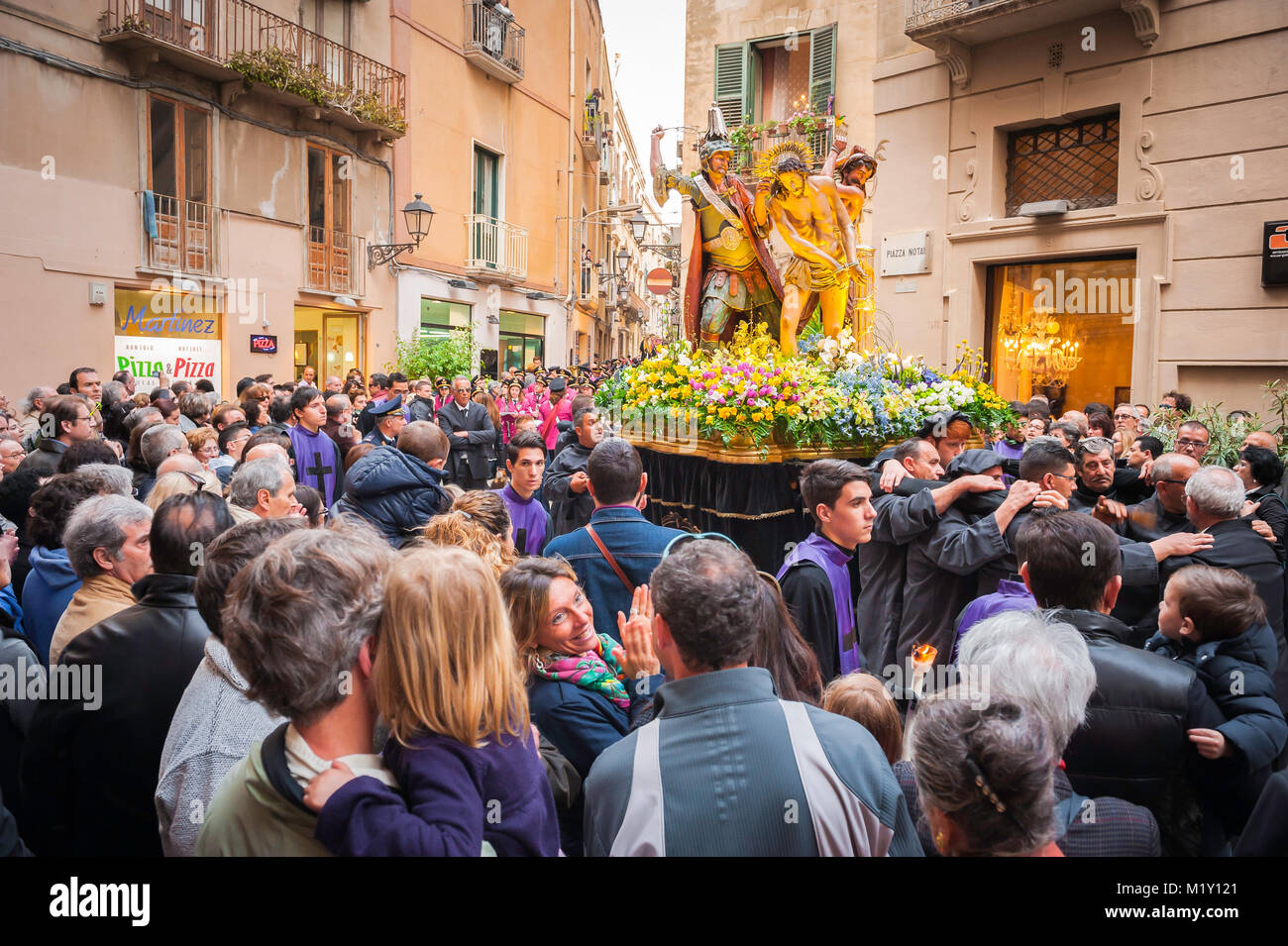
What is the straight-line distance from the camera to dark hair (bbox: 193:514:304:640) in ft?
7.25

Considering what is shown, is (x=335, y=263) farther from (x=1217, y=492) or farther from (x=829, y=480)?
(x=1217, y=492)

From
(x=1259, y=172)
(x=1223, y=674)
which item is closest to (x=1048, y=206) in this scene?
(x=1259, y=172)

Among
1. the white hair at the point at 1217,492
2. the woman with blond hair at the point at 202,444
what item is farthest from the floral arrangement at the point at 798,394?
the woman with blond hair at the point at 202,444

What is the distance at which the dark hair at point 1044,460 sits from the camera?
4.04 m

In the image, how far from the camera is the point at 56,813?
239 cm

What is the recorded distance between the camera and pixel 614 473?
373 cm

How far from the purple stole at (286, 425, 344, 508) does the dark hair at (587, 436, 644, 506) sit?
400 centimetres

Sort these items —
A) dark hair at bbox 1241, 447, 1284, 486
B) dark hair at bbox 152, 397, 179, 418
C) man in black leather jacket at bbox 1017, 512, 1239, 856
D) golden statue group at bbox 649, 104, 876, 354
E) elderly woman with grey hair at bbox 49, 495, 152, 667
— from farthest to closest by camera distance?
golden statue group at bbox 649, 104, 876, 354, dark hair at bbox 152, 397, 179, 418, dark hair at bbox 1241, 447, 1284, 486, elderly woman with grey hair at bbox 49, 495, 152, 667, man in black leather jacket at bbox 1017, 512, 1239, 856

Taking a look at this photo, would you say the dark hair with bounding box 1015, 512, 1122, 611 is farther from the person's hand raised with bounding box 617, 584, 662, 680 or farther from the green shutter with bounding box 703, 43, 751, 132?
the green shutter with bounding box 703, 43, 751, 132

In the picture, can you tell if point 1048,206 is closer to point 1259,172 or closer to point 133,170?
point 1259,172

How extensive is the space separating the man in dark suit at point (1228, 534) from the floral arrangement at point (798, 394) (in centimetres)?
299

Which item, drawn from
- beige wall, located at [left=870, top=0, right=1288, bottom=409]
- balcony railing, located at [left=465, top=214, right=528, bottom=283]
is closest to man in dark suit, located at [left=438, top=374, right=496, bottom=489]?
beige wall, located at [left=870, top=0, right=1288, bottom=409]

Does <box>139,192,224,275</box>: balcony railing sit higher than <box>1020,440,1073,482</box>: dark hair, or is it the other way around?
<box>139,192,224,275</box>: balcony railing

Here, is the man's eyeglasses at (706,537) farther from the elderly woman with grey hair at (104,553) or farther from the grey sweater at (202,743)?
the elderly woman with grey hair at (104,553)
